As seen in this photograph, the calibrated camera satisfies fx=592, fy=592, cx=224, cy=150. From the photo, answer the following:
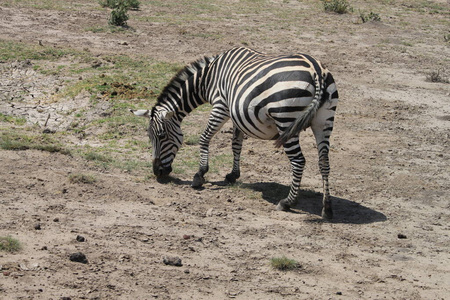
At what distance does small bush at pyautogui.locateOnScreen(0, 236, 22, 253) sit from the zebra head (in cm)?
337

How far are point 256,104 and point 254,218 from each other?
155 centimetres

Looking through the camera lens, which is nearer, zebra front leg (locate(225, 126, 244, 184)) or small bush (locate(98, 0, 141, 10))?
zebra front leg (locate(225, 126, 244, 184))

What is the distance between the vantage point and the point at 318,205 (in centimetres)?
865

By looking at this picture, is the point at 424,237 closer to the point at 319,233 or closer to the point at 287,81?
the point at 319,233

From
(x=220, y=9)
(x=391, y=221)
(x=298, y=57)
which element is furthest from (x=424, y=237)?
(x=220, y=9)

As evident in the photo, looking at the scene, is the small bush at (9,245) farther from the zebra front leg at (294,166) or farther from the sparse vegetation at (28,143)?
the zebra front leg at (294,166)

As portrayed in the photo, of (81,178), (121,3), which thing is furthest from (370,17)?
(81,178)

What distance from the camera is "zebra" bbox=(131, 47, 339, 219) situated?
7730 millimetres

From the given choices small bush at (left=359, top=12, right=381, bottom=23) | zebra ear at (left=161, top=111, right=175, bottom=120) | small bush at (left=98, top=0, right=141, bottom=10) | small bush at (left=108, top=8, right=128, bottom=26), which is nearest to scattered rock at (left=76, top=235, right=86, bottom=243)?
zebra ear at (left=161, top=111, right=175, bottom=120)

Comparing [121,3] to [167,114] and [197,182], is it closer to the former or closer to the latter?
[167,114]

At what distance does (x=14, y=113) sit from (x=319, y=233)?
7.45m

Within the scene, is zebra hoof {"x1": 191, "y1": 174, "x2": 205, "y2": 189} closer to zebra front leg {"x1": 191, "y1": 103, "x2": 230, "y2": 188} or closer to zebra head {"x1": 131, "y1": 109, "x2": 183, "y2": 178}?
zebra front leg {"x1": 191, "y1": 103, "x2": 230, "y2": 188}

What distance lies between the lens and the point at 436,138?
11805 millimetres

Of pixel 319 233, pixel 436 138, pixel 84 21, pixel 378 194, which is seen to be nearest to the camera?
pixel 319 233
